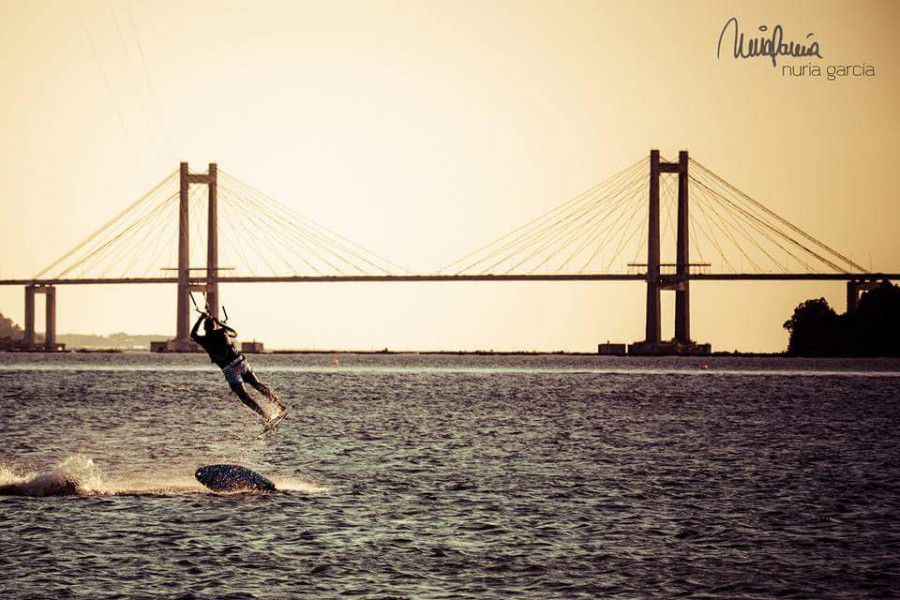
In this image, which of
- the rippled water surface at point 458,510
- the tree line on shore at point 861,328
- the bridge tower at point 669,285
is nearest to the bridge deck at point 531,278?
the bridge tower at point 669,285

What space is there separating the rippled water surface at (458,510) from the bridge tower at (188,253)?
9193 centimetres

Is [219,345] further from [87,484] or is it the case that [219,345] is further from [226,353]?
[87,484]

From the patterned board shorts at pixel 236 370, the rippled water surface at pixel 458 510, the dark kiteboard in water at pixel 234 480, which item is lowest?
the rippled water surface at pixel 458 510

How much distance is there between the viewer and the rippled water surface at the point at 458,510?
67.3 feet

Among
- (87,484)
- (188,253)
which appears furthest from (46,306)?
(87,484)

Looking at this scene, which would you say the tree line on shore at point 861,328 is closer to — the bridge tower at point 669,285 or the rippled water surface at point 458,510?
the bridge tower at point 669,285

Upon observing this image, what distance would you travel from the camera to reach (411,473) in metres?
34.8

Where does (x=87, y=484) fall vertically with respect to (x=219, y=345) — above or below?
below

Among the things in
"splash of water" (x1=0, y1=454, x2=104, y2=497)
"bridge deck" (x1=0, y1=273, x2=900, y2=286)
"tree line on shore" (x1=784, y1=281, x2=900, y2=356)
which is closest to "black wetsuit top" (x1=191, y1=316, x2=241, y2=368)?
"splash of water" (x1=0, y1=454, x2=104, y2=497)

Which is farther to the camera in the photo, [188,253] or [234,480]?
[188,253]

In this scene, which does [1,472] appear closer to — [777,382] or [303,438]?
[303,438]

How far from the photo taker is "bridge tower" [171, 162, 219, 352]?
494ft

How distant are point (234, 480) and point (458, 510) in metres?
5.65

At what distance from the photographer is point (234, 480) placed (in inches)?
1194
